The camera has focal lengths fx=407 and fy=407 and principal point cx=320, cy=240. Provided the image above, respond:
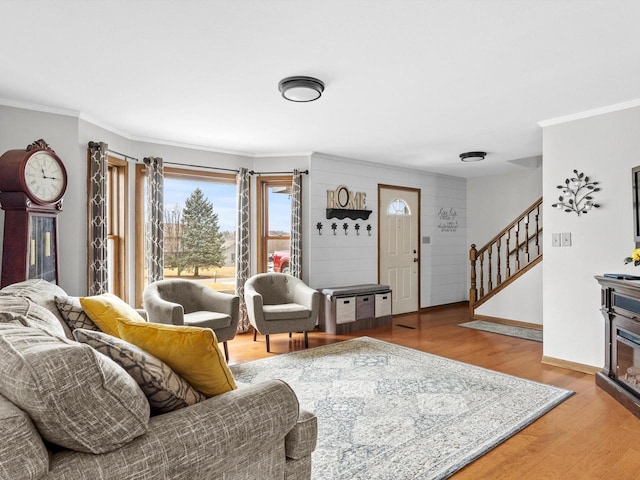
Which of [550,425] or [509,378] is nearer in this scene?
[550,425]

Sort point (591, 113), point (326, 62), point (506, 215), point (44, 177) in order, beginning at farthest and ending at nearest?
point (506, 215) → point (591, 113) → point (44, 177) → point (326, 62)

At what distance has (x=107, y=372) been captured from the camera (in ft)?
3.82

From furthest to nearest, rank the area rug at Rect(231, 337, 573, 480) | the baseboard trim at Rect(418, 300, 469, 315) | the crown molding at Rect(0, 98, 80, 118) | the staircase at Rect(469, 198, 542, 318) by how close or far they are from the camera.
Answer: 1. the baseboard trim at Rect(418, 300, 469, 315)
2. the staircase at Rect(469, 198, 542, 318)
3. the crown molding at Rect(0, 98, 80, 118)
4. the area rug at Rect(231, 337, 573, 480)

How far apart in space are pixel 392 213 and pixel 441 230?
1296 millimetres

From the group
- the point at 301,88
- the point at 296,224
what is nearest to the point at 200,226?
the point at 296,224

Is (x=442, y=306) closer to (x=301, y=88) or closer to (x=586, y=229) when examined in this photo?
(x=586, y=229)

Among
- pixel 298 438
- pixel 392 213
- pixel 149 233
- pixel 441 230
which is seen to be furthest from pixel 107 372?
pixel 441 230

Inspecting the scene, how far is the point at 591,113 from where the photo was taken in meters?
3.71

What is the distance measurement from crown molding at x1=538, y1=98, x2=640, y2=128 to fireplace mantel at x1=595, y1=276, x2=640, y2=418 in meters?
1.49

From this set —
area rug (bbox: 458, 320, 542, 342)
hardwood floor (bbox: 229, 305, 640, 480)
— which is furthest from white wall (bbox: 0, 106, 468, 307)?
hardwood floor (bbox: 229, 305, 640, 480)

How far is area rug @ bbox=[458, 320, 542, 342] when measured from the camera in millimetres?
5195

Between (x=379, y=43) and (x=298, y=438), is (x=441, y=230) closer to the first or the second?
(x=379, y=43)

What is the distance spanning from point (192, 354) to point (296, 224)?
13.4 feet

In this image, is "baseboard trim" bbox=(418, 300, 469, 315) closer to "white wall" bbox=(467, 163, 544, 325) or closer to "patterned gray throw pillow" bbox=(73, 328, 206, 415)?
"white wall" bbox=(467, 163, 544, 325)
